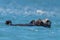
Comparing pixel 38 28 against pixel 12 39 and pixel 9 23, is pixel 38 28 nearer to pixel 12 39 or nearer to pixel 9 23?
pixel 9 23

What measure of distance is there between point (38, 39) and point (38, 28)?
9309 millimetres

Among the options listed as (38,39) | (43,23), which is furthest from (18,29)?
(38,39)

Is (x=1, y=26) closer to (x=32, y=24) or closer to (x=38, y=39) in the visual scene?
(x=32, y=24)

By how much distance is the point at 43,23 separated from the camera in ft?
117

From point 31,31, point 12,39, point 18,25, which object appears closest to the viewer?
point 12,39

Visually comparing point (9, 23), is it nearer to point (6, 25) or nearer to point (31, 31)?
point (6, 25)

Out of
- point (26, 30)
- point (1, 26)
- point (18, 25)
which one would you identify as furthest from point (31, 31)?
point (1, 26)

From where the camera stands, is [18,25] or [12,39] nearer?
[12,39]

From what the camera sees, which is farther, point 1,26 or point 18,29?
point 1,26

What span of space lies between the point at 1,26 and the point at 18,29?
3.94 metres

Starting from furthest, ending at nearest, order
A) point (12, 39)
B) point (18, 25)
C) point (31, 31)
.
→ point (18, 25), point (31, 31), point (12, 39)

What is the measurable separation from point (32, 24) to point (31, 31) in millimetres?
1855

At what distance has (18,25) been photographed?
3800 centimetres

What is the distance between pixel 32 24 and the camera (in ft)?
122
